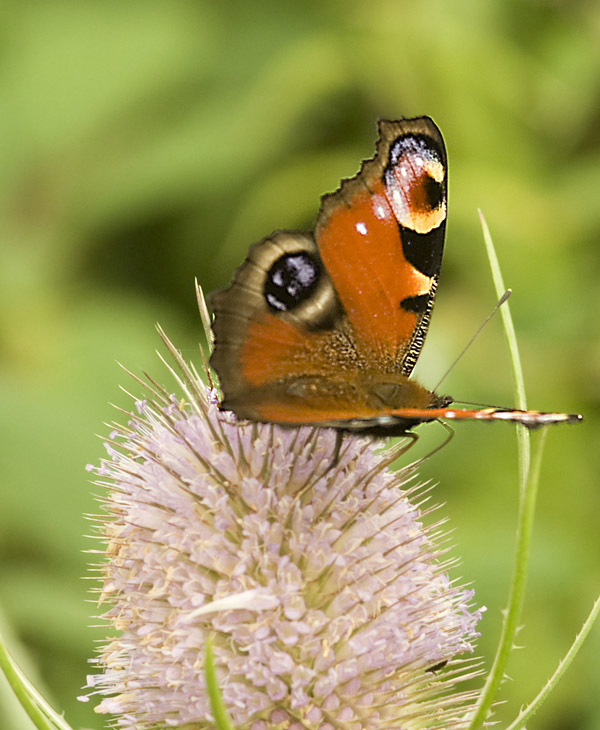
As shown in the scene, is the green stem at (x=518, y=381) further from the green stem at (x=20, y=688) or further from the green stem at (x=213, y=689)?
the green stem at (x=20, y=688)

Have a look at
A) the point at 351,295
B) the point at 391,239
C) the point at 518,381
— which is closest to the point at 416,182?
the point at 391,239

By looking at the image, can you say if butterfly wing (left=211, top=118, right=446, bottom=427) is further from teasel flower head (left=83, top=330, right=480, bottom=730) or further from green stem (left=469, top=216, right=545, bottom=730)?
green stem (left=469, top=216, right=545, bottom=730)

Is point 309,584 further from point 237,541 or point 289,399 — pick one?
point 289,399

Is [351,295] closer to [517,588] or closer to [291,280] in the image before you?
[291,280]

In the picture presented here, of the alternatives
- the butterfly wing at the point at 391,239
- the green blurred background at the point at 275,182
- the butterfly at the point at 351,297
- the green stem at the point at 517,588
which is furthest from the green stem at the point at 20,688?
the green blurred background at the point at 275,182

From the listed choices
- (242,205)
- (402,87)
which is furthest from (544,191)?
(242,205)

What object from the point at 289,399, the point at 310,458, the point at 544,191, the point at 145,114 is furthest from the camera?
the point at 145,114
